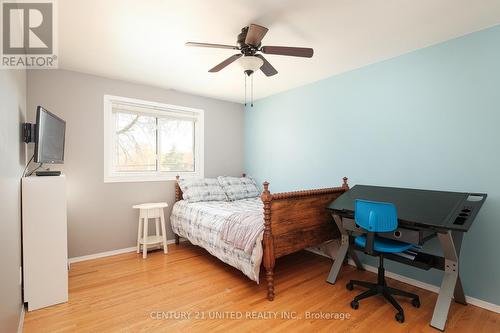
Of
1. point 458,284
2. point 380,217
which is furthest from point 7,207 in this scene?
point 458,284

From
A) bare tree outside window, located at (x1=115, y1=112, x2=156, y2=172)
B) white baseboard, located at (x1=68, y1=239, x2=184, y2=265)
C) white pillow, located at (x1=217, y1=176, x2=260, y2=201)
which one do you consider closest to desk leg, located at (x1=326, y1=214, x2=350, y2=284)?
white pillow, located at (x1=217, y1=176, x2=260, y2=201)

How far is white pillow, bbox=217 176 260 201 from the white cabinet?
2.30m

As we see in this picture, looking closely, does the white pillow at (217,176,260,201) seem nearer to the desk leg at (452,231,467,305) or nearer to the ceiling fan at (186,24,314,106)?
the ceiling fan at (186,24,314,106)

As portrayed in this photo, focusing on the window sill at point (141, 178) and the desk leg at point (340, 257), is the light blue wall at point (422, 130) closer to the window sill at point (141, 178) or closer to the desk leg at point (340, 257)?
the desk leg at point (340, 257)

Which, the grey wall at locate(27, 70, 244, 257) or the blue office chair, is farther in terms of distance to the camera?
the grey wall at locate(27, 70, 244, 257)

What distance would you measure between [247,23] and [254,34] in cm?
27

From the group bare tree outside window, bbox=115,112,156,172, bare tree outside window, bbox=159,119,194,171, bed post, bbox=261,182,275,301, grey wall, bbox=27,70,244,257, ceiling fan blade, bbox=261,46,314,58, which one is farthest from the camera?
bare tree outside window, bbox=159,119,194,171

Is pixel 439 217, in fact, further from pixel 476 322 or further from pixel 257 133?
pixel 257 133

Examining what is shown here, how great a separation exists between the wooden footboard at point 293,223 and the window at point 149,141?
2246 millimetres

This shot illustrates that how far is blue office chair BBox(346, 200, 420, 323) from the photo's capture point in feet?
6.66

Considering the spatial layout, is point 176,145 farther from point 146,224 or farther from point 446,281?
point 446,281

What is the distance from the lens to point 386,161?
282cm

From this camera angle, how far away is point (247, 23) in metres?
2.13

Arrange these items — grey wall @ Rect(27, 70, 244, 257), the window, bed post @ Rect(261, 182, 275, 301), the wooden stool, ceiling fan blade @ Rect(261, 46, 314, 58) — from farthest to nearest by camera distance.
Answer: the window → the wooden stool → grey wall @ Rect(27, 70, 244, 257) → bed post @ Rect(261, 182, 275, 301) → ceiling fan blade @ Rect(261, 46, 314, 58)
